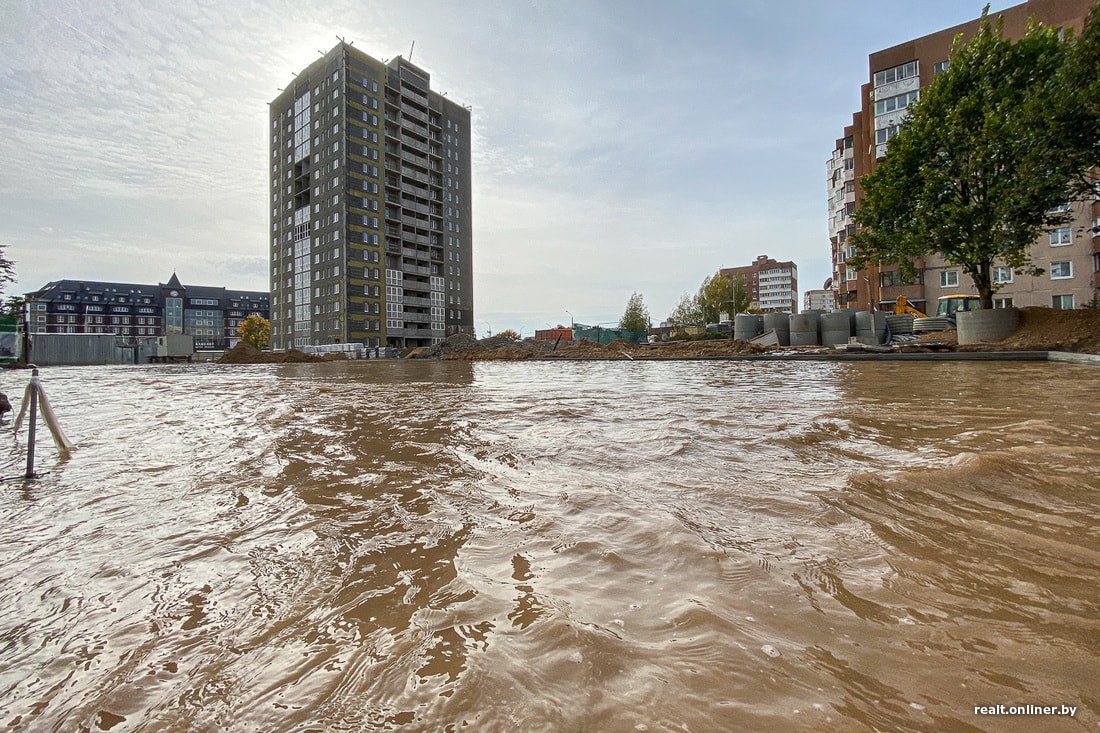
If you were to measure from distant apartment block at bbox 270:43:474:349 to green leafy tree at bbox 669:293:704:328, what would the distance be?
31.0 metres

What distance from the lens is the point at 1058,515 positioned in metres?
2.21

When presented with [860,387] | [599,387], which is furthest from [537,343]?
[860,387]

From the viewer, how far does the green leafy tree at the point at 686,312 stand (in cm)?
6769

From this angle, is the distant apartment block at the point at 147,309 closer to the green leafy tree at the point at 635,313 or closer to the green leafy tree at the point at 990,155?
the green leafy tree at the point at 635,313

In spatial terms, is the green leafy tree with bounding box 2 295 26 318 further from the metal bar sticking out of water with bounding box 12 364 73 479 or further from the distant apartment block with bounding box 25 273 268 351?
the distant apartment block with bounding box 25 273 268 351

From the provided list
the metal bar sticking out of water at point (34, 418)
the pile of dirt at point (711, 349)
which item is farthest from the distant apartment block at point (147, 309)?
the metal bar sticking out of water at point (34, 418)

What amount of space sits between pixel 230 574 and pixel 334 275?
66.6 meters

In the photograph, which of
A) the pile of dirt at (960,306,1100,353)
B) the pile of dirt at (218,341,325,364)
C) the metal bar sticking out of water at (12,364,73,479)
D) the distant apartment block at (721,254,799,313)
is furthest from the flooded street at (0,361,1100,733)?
the distant apartment block at (721,254,799,313)

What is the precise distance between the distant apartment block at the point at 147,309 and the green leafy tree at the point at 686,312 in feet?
326

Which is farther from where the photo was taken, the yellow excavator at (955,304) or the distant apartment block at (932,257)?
the distant apartment block at (932,257)

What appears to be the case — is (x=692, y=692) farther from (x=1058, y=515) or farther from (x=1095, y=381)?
(x=1095, y=381)

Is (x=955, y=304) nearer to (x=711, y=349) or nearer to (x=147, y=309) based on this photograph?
(x=711, y=349)

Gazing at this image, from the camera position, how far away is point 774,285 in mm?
131750

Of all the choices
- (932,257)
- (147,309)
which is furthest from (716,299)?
(147,309)
